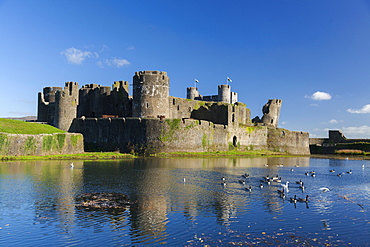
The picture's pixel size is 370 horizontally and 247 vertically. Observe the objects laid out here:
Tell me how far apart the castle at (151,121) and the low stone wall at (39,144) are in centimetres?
414

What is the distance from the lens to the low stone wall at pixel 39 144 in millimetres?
35906

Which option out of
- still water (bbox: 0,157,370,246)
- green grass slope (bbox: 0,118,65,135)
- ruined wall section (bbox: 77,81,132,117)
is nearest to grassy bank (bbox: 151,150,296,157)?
ruined wall section (bbox: 77,81,132,117)

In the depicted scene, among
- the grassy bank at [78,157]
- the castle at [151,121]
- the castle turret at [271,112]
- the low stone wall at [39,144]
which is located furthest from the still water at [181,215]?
the castle turret at [271,112]

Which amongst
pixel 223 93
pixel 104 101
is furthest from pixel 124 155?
pixel 223 93

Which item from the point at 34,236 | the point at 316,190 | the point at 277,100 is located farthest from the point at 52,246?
the point at 277,100

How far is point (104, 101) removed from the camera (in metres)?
58.0

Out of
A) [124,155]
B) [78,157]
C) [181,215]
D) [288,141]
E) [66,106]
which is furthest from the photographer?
[288,141]

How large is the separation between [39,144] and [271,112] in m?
44.2

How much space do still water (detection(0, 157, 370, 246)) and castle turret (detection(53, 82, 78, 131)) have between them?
30.0 metres

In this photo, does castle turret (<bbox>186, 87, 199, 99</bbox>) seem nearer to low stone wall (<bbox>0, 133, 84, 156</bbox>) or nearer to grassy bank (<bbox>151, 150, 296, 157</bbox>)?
grassy bank (<bbox>151, 150, 296, 157</bbox>)

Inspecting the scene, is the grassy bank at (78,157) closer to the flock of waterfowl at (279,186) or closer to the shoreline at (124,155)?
the shoreline at (124,155)

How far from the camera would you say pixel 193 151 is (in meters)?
48.4

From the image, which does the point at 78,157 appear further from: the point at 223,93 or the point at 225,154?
the point at 223,93

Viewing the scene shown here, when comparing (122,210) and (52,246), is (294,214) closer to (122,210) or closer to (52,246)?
(122,210)
